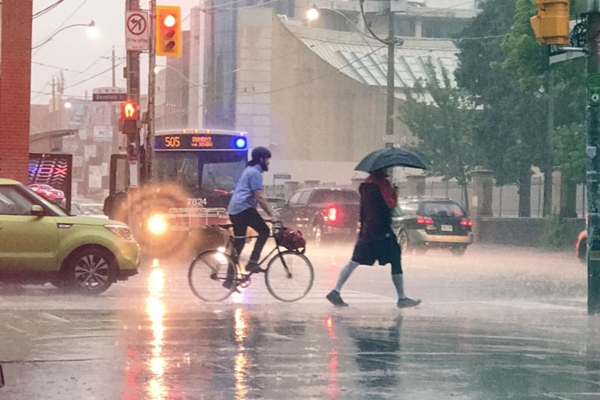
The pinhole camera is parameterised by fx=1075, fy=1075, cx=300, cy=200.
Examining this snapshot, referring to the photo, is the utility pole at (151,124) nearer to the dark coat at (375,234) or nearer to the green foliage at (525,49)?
the dark coat at (375,234)

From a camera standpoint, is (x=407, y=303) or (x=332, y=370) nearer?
(x=332, y=370)

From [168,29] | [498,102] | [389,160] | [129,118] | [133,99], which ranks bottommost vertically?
[389,160]

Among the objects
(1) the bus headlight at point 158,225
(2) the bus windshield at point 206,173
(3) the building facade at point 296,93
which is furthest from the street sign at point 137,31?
(3) the building facade at point 296,93

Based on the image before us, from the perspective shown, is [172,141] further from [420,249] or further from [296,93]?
[296,93]

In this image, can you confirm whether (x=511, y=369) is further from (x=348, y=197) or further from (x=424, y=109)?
(x=424, y=109)

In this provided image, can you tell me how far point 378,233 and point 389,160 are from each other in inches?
38.8

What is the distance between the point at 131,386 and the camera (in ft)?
25.4

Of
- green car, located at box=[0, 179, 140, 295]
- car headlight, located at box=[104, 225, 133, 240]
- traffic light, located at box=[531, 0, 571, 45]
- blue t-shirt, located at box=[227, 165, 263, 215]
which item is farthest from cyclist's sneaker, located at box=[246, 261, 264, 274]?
traffic light, located at box=[531, 0, 571, 45]

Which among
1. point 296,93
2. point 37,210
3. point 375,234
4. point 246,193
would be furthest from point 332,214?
point 296,93

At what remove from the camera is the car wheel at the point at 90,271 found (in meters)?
15.4

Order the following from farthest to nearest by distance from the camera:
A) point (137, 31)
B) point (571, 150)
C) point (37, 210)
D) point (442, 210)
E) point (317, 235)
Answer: point (571, 150)
point (317, 235)
point (442, 210)
point (137, 31)
point (37, 210)

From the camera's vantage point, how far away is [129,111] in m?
25.0

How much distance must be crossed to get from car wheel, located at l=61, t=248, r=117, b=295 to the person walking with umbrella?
3.61 metres

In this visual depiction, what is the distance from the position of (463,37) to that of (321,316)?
3888cm
